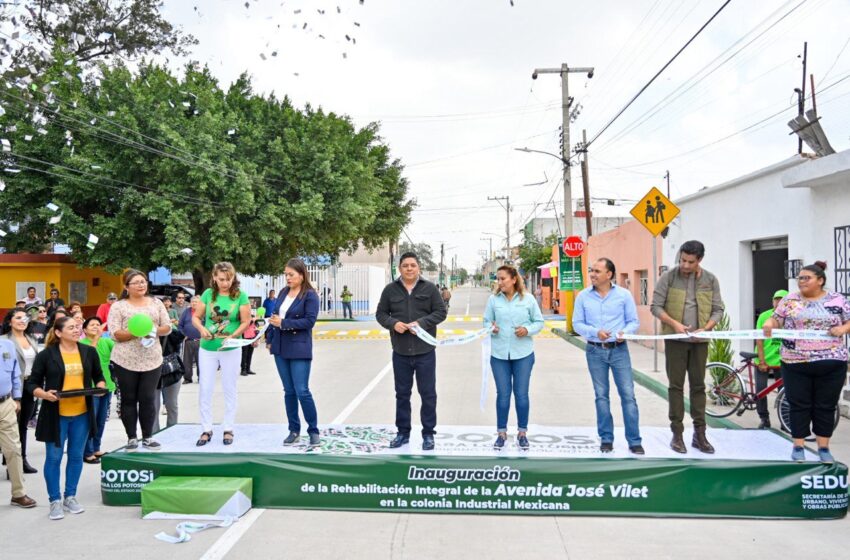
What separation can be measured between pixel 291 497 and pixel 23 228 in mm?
25584

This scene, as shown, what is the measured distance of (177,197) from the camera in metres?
24.1

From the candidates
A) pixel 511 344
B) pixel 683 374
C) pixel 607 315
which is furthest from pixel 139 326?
pixel 683 374

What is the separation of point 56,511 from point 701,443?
5.39m

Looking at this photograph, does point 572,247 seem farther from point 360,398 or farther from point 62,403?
point 62,403

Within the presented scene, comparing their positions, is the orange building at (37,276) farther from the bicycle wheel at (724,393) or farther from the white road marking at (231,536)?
the white road marking at (231,536)

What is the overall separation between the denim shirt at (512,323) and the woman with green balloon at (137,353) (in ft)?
10.0

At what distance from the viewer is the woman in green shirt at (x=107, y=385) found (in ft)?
24.5

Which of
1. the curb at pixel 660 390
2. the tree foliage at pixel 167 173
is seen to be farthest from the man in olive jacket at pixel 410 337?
the tree foliage at pixel 167 173

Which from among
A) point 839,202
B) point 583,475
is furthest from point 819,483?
point 839,202

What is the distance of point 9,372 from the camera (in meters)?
5.92

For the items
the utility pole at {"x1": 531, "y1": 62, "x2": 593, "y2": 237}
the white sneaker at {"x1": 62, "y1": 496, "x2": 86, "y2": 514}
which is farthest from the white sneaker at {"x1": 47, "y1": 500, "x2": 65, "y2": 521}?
the utility pole at {"x1": 531, "y1": 62, "x2": 593, "y2": 237}

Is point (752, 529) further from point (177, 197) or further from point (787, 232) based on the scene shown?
point (177, 197)

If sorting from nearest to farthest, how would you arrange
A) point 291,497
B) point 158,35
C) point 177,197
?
point 291,497 < point 177,197 < point 158,35

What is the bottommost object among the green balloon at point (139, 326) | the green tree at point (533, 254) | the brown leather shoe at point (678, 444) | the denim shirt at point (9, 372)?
the brown leather shoe at point (678, 444)
